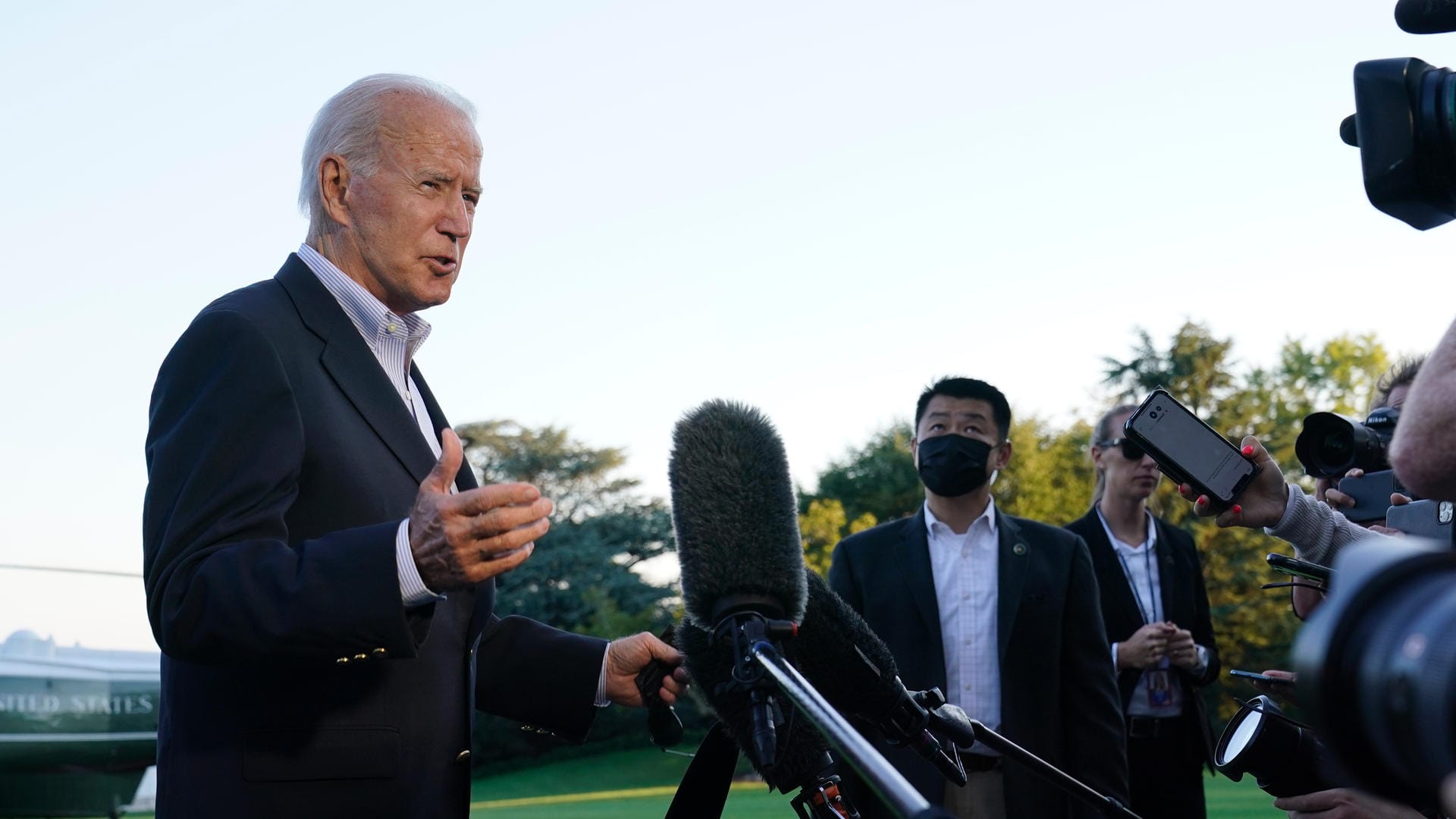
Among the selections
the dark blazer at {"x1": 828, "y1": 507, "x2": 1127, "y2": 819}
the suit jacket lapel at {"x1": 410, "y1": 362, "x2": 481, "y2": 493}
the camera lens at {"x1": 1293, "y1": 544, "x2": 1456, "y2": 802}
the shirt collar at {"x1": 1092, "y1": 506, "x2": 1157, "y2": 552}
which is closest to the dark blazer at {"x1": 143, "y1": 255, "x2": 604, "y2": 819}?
the suit jacket lapel at {"x1": 410, "y1": 362, "x2": 481, "y2": 493}

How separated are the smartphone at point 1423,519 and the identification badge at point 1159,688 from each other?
13.8 feet

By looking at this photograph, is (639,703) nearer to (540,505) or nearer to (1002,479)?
(540,505)

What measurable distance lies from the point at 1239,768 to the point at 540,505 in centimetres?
237

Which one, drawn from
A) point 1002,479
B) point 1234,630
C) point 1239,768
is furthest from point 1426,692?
point 1002,479

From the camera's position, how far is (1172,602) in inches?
358

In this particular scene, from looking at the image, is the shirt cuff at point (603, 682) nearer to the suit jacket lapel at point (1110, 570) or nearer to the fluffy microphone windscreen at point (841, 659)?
the fluffy microphone windscreen at point (841, 659)

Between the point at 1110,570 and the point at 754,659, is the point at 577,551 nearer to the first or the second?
the point at 1110,570

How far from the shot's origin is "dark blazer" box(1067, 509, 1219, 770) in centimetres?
864

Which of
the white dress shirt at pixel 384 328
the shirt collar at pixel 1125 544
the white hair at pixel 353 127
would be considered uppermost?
the white hair at pixel 353 127

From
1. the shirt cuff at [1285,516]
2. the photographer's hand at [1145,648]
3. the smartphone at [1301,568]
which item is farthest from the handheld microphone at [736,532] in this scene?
the photographer's hand at [1145,648]

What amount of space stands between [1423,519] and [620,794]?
68.2ft

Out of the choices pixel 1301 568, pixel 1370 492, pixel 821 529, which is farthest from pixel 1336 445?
pixel 821 529

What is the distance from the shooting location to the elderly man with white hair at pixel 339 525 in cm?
284

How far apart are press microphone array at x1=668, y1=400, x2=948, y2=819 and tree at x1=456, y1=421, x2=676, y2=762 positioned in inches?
1409
